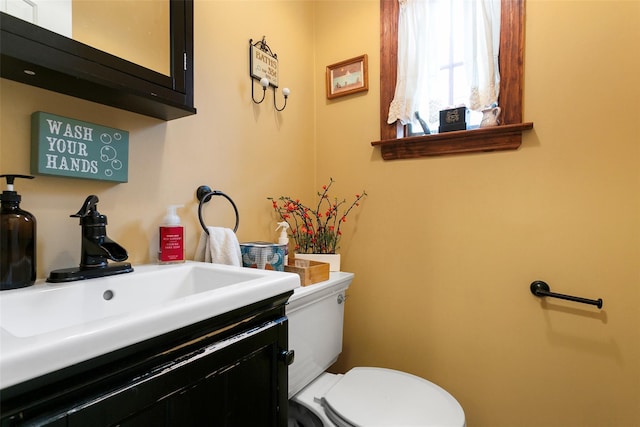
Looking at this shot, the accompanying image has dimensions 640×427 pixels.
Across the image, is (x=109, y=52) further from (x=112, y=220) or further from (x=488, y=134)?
(x=488, y=134)

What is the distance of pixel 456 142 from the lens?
1252 mm

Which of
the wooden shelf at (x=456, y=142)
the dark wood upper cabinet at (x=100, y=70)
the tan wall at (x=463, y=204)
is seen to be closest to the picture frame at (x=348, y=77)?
the tan wall at (x=463, y=204)

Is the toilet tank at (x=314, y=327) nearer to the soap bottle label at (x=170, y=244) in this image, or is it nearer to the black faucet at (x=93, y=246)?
the soap bottle label at (x=170, y=244)

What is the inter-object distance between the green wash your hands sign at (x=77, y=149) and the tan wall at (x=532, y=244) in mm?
988

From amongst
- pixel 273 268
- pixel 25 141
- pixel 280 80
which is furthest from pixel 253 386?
pixel 280 80

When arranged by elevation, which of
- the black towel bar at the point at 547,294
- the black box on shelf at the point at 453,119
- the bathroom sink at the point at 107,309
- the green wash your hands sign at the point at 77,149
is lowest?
the black towel bar at the point at 547,294

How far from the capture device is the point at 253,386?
0.65m

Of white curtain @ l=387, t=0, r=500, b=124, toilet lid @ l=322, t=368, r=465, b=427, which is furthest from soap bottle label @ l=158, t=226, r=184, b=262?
white curtain @ l=387, t=0, r=500, b=124

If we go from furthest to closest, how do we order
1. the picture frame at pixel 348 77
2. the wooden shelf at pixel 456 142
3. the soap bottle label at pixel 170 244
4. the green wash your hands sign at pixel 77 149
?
the picture frame at pixel 348 77, the wooden shelf at pixel 456 142, the soap bottle label at pixel 170 244, the green wash your hands sign at pixel 77 149

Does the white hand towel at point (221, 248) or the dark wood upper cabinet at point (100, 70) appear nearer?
the dark wood upper cabinet at point (100, 70)

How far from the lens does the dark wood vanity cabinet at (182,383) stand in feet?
1.22

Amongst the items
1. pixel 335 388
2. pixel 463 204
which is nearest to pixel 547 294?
pixel 463 204

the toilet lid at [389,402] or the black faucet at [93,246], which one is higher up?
the black faucet at [93,246]

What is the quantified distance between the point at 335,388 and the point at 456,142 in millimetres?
1017
